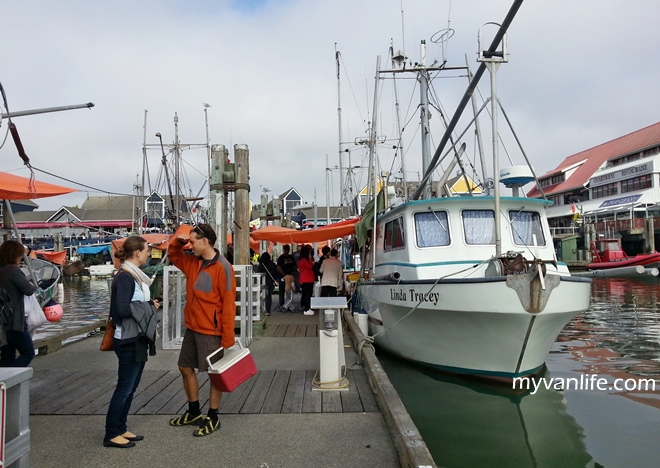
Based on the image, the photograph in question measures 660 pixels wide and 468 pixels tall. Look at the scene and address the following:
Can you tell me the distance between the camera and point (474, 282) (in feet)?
22.8

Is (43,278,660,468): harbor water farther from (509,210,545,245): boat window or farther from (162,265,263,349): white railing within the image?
(162,265,263,349): white railing

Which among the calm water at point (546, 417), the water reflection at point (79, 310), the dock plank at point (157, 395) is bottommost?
the calm water at point (546, 417)

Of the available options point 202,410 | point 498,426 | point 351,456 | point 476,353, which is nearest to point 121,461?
point 202,410

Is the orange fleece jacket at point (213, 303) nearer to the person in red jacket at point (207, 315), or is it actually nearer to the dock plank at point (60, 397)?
the person in red jacket at point (207, 315)

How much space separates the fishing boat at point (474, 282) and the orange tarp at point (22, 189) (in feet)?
15.3

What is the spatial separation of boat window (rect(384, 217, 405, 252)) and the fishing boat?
20 mm

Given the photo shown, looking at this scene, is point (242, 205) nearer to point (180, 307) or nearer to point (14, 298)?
point (180, 307)

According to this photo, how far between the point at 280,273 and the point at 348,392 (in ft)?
29.6

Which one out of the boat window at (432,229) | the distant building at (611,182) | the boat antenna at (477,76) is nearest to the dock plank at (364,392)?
the boat window at (432,229)

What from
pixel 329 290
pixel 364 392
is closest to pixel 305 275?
pixel 329 290

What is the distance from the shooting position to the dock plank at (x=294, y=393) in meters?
4.91

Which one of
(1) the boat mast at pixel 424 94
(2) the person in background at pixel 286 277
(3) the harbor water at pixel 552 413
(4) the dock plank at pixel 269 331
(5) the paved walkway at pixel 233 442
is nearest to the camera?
(5) the paved walkway at pixel 233 442

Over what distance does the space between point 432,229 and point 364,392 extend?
4178 millimetres

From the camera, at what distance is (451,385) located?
7887 mm
